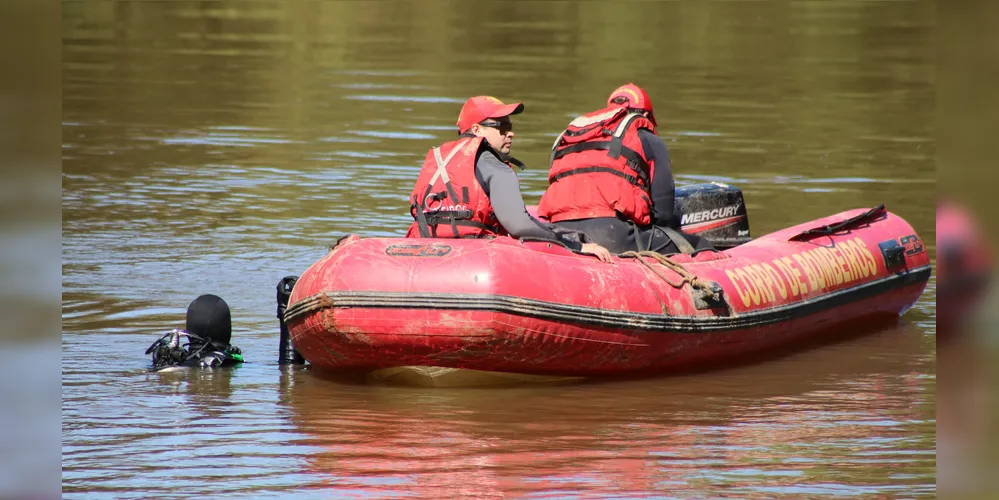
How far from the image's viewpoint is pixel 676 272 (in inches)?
256

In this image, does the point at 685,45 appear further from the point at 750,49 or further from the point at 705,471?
the point at 705,471

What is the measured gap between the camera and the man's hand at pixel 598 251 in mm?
6316

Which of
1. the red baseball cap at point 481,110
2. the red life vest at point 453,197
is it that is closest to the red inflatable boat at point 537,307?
the red life vest at point 453,197

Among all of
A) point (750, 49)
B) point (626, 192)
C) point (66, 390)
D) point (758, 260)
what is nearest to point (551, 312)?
point (626, 192)

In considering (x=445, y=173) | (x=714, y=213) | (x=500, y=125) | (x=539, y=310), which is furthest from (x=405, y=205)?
(x=539, y=310)

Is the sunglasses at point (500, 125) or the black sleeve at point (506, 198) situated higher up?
the sunglasses at point (500, 125)

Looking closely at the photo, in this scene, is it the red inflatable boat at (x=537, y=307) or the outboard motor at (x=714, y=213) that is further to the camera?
the outboard motor at (x=714, y=213)

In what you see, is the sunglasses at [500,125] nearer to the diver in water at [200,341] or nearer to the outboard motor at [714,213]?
the diver in water at [200,341]

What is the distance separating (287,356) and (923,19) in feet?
78.6

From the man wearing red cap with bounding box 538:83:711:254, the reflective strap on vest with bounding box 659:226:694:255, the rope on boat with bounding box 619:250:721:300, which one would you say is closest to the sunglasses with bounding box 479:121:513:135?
the man wearing red cap with bounding box 538:83:711:254

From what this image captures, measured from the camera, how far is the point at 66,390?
5758mm

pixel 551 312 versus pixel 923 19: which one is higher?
pixel 923 19

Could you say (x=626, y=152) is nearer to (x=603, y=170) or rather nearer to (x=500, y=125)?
(x=603, y=170)

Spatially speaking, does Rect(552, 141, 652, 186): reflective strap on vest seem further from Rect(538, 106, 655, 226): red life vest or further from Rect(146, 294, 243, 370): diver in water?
Rect(146, 294, 243, 370): diver in water
